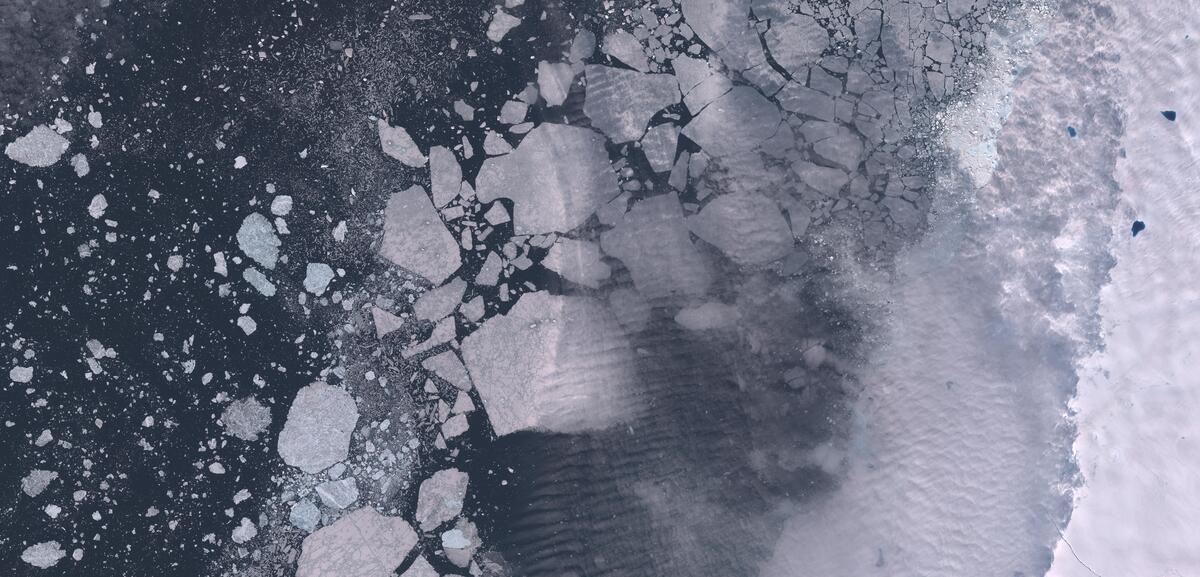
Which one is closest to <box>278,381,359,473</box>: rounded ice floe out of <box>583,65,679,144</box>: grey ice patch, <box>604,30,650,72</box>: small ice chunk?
<box>583,65,679,144</box>: grey ice patch

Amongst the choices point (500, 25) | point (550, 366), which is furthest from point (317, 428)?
point (500, 25)

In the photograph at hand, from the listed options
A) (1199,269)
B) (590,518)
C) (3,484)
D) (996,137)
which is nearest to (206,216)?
(3,484)

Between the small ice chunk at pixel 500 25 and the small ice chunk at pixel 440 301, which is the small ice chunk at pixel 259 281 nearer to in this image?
the small ice chunk at pixel 440 301

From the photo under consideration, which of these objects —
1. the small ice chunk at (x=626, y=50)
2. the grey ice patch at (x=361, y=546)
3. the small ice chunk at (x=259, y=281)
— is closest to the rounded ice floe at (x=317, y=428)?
the grey ice patch at (x=361, y=546)

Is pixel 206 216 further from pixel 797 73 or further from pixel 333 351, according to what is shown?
pixel 797 73

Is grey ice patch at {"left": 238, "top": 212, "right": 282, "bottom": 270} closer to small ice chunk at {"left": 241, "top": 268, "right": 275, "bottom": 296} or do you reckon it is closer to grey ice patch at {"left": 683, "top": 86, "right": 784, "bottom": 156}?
small ice chunk at {"left": 241, "top": 268, "right": 275, "bottom": 296}

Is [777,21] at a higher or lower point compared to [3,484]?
higher
